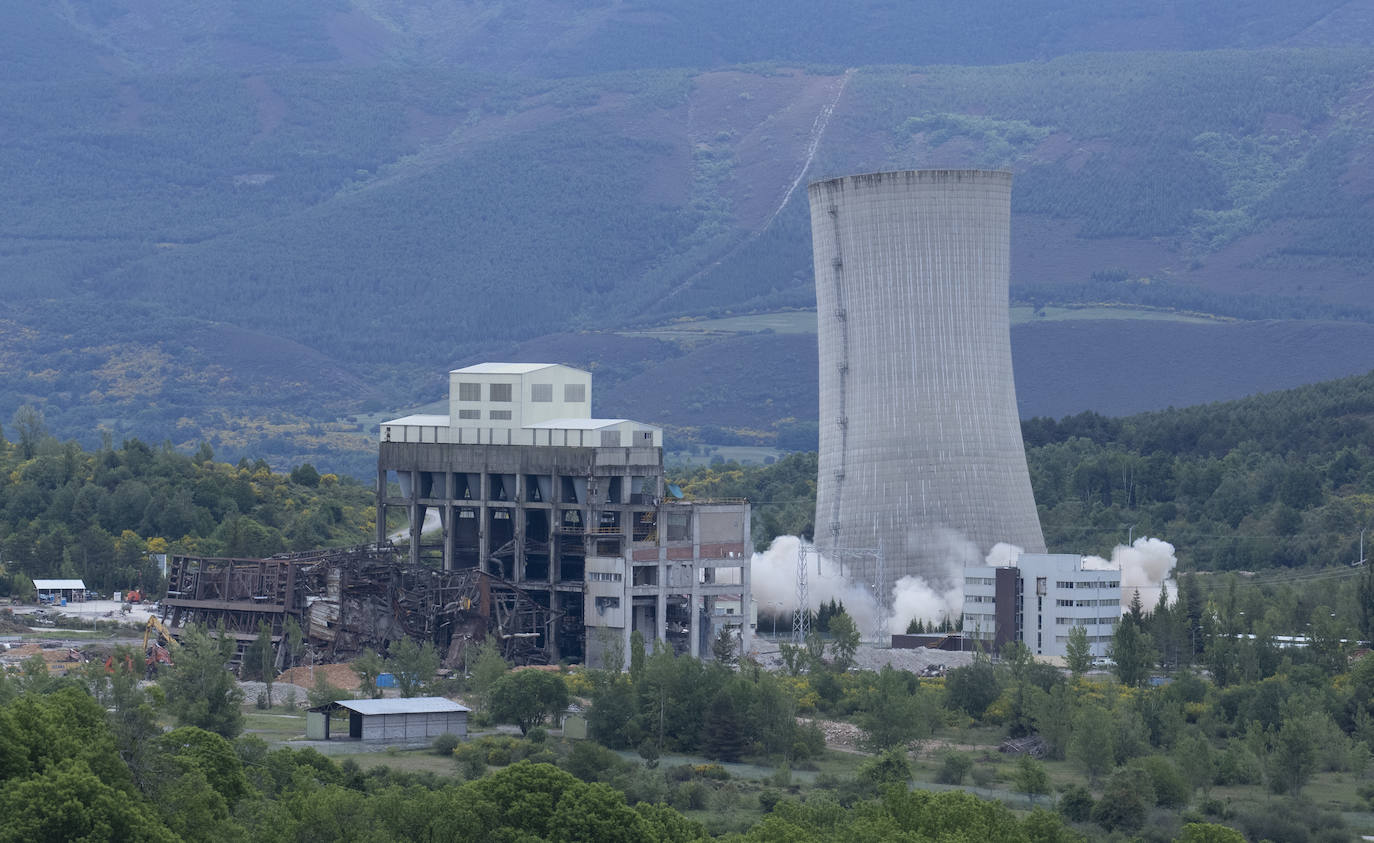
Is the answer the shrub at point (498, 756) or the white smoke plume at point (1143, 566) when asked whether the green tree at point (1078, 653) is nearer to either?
the white smoke plume at point (1143, 566)

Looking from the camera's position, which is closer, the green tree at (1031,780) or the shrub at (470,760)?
the shrub at (470,760)

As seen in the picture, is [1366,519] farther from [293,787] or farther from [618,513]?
[293,787]

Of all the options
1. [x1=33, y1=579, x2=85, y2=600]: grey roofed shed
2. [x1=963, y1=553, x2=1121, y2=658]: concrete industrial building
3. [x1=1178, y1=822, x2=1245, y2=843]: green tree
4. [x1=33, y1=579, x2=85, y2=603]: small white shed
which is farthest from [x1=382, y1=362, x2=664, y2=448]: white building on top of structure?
[x1=1178, y1=822, x2=1245, y2=843]: green tree

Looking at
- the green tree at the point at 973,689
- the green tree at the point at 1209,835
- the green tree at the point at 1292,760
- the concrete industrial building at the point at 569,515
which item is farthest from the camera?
the concrete industrial building at the point at 569,515

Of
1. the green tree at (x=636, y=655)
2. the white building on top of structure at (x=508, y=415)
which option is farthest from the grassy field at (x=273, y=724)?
the white building on top of structure at (x=508, y=415)

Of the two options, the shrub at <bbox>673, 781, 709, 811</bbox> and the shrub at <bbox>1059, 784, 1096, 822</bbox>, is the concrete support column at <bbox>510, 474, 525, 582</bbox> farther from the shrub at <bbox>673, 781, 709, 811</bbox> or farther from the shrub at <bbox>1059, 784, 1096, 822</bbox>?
the shrub at <bbox>1059, 784, 1096, 822</bbox>

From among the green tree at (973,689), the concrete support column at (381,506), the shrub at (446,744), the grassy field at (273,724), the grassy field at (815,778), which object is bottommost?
the grassy field at (815,778)
